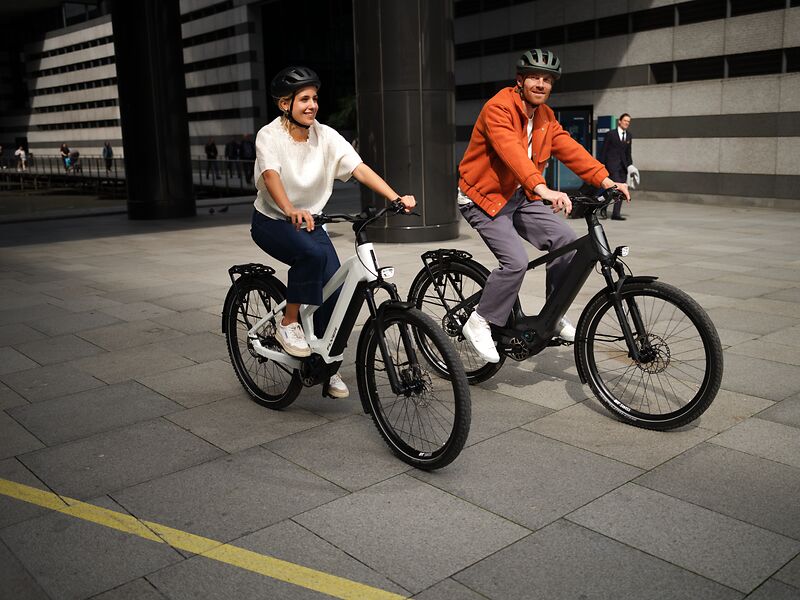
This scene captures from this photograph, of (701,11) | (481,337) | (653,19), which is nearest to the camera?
(481,337)

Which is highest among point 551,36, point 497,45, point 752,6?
point 497,45

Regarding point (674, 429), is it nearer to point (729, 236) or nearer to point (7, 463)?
point (7, 463)

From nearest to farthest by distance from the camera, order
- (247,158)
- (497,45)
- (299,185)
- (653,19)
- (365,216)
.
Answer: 1. (365,216)
2. (299,185)
3. (653,19)
4. (497,45)
5. (247,158)

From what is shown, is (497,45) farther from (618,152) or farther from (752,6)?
(618,152)

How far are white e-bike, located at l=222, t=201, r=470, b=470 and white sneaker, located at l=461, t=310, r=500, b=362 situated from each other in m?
0.33

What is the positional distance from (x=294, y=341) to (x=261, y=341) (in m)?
0.43

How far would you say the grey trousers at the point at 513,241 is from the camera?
15.3 feet

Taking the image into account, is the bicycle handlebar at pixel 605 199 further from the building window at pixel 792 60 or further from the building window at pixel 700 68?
the building window at pixel 700 68

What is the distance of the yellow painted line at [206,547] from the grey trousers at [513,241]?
220 cm

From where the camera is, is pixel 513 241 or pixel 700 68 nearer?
pixel 513 241

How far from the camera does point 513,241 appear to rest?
4.71 meters

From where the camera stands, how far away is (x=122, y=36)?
16.3m

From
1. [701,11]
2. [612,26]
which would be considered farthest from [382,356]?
[612,26]

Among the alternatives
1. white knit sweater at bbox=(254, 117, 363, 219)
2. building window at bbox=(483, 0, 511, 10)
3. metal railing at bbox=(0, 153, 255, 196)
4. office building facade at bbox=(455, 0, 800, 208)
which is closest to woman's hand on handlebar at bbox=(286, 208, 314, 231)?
white knit sweater at bbox=(254, 117, 363, 219)
